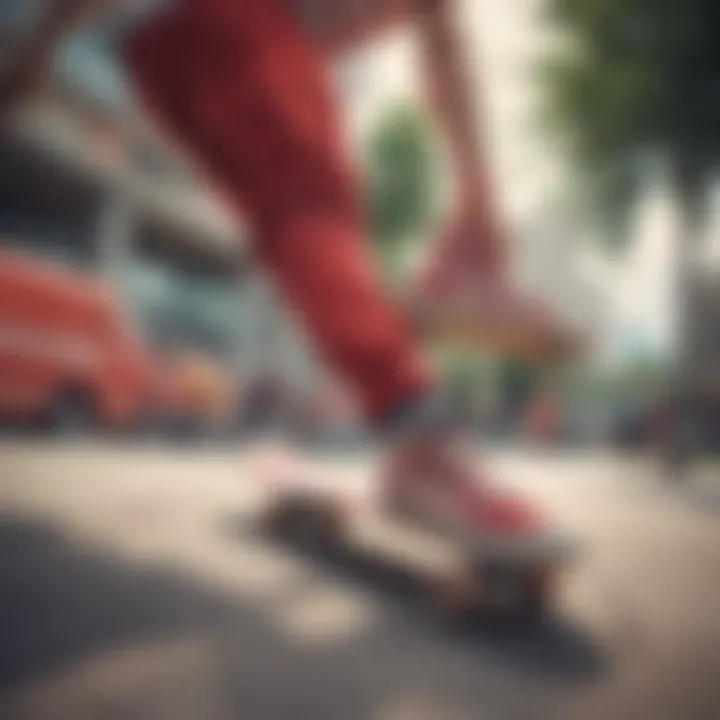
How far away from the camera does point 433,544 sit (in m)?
0.73

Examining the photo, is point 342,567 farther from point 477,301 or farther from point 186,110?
point 186,110

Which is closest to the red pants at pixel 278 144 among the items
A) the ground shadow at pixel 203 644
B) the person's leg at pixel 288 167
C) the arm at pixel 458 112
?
the person's leg at pixel 288 167

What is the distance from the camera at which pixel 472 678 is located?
712mm

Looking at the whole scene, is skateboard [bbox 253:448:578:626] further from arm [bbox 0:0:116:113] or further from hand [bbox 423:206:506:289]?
arm [bbox 0:0:116:113]

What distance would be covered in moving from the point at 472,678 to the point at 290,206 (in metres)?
0.50

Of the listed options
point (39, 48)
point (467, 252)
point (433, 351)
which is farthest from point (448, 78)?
point (39, 48)

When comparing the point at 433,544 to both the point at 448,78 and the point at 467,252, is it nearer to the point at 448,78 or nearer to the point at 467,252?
the point at 467,252

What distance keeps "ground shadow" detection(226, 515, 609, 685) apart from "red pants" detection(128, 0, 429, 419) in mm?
155

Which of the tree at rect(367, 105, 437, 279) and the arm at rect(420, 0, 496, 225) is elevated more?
the arm at rect(420, 0, 496, 225)

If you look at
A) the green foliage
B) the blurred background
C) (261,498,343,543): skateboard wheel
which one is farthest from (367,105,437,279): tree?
(261,498,343,543): skateboard wheel

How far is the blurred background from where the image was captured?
72 centimetres

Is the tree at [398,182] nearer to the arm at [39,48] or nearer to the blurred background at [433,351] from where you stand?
the blurred background at [433,351]

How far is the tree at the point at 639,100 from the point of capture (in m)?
0.78

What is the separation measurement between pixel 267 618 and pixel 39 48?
24.1 inches
